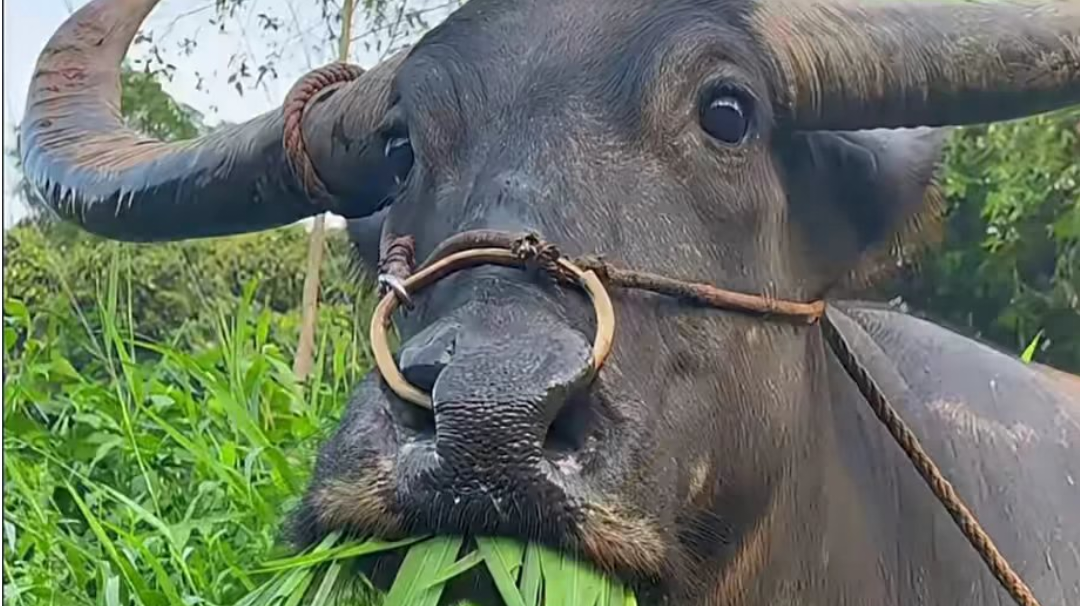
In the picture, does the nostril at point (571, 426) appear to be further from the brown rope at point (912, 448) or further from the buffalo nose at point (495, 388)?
the brown rope at point (912, 448)

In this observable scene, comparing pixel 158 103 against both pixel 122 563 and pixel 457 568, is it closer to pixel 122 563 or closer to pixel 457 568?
pixel 122 563

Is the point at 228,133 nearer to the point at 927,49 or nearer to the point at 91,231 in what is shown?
the point at 91,231

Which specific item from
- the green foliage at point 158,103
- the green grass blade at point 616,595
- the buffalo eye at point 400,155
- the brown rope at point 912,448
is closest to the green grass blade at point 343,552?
the green grass blade at point 616,595

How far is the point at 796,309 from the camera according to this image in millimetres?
2541

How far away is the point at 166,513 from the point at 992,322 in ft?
41.0

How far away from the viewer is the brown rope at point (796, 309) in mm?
2131

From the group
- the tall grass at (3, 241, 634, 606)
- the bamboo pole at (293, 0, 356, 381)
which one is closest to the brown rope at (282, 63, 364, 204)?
the tall grass at (3, 241, 634, 606)

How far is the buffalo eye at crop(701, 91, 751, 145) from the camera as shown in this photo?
2.39 meters

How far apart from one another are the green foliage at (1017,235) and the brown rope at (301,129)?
39.6 ft

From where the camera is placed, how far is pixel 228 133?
A: 3.14 meters

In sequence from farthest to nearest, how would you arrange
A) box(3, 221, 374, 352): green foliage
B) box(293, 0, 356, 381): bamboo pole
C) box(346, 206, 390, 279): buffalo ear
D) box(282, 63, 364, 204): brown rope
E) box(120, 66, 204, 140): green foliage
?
1. box(120, 66, 204, 140): green foliage
2. box(293, 0, 356, 381): bamboo pole
3. box(3, 221, 374, 352): green foliage
4. box(346, 206, 390, 279): buffalo ear
5. box(282, 63, 364, 204): brown rope

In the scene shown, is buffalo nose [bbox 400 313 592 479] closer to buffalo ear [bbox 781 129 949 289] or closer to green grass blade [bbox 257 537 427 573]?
green grass blade [bbox 257 537 427 573]

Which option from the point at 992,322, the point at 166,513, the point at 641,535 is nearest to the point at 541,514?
the point at 641,535

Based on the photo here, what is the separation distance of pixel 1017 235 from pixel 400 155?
13.8 m
